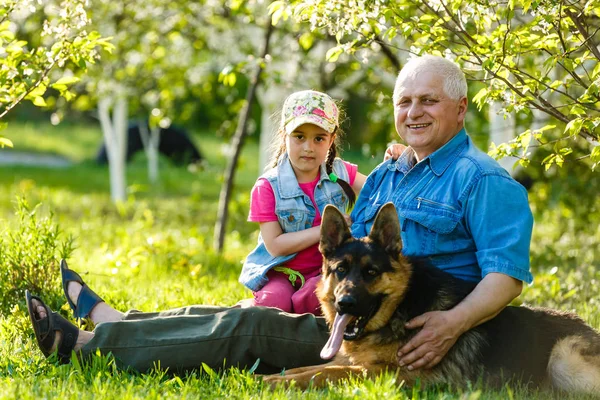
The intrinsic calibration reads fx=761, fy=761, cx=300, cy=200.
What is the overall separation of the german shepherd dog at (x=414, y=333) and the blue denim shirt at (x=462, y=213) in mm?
190

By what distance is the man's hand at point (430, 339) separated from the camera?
3584mm

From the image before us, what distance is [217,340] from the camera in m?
3.95

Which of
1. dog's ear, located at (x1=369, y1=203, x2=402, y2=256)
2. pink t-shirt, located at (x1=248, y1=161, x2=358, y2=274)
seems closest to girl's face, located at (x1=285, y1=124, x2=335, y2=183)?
pink t-shirt, located at (x1=248, y1=161, x2=358, y2=274)

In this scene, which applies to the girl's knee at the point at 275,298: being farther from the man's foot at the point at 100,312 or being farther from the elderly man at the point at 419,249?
the man's foot at the point at 100,312

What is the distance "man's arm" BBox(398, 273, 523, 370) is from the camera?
357 cm

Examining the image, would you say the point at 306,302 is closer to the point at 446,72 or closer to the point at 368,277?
the point at 368,277

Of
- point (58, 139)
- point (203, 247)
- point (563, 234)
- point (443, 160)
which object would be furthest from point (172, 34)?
point (58, 139)

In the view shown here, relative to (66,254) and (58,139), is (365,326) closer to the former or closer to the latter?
(66,254)

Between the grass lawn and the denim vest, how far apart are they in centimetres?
81

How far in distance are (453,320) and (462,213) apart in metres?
0.56

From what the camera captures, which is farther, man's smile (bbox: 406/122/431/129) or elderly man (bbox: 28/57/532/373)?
A: man's smile (bbox: 406/122/431/129)

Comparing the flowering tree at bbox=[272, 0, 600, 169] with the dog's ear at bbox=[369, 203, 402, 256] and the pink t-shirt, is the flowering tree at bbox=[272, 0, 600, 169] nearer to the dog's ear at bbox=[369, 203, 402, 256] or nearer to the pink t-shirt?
the dog's ear at bbox=[369, 203, 402, 256]

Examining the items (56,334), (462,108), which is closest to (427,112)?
(462,108)

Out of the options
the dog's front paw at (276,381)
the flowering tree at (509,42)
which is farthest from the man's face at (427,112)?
the dog's front paw at (276,381)
